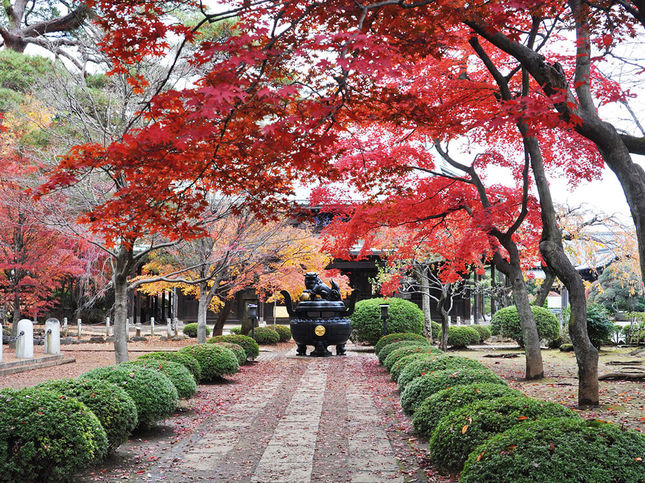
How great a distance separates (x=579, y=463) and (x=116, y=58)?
16.7ft

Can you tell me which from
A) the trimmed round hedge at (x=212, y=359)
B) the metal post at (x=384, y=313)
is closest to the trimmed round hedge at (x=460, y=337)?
the metal post at (x=384, y=313)

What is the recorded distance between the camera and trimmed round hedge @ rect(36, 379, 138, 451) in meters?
5.70

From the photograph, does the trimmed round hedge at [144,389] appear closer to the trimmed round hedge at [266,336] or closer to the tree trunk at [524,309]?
the tree trunk at [524,309]

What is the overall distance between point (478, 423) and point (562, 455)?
129cm

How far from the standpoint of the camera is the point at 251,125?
19.2 ft

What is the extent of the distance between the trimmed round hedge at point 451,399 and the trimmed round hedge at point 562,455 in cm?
173

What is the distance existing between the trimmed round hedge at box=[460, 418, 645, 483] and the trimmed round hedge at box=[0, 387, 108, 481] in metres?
3.07

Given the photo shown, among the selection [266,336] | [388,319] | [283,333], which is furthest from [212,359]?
[283,333]

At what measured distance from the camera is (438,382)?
721cm

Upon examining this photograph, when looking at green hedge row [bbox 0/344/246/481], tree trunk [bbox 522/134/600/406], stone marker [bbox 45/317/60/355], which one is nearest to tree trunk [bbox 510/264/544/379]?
tree trunk [bbox 522/134/600/406]

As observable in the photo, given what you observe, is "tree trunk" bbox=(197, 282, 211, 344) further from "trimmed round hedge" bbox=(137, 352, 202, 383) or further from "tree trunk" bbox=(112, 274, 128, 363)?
"trimmed round hedge" bbox=(137, 352, 202, 383)

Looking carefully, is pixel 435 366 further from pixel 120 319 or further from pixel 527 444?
pixel 120 319

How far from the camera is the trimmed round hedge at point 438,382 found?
23.0 feet

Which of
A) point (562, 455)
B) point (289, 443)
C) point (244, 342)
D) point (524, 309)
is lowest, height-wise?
point (289, 443)
